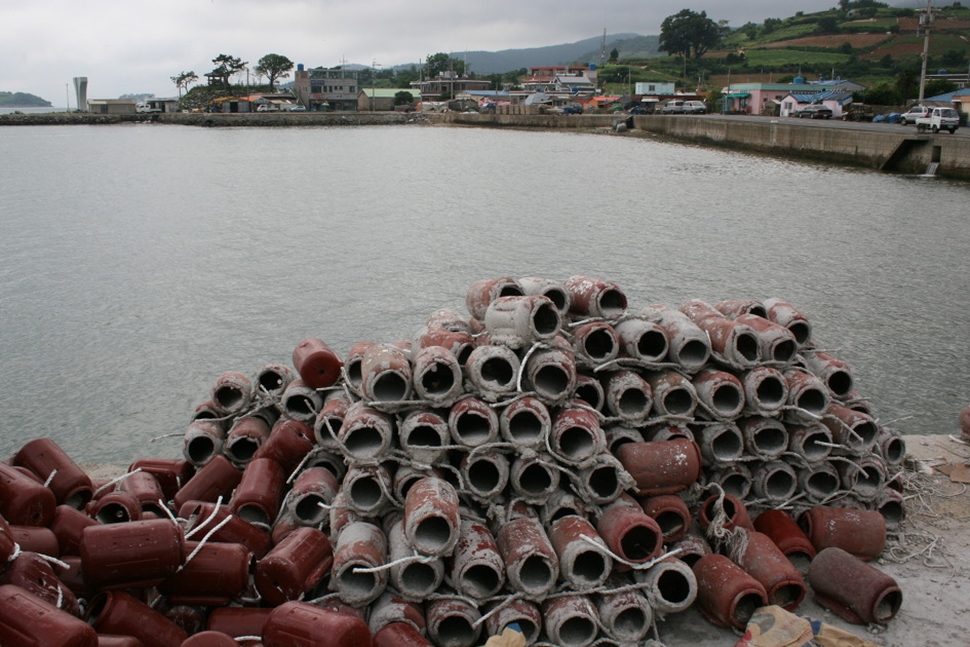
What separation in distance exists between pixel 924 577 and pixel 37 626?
602 centimetres

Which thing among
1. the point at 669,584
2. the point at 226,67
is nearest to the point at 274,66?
the point at 226,67

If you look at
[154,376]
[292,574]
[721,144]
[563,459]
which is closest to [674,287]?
[154,376]

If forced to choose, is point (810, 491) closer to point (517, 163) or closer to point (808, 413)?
point (808, 413)

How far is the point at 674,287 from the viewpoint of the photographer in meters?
17.2

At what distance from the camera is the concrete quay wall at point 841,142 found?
3369cm

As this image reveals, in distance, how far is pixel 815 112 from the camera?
60125mm

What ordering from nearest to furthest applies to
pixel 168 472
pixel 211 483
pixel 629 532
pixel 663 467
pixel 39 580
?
1. pixel 39 580
2. pixel 629 532
3. pixel 663 467
4. pixel 211 483
5. pixel 168 472

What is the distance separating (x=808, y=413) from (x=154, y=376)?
9774 millimetres

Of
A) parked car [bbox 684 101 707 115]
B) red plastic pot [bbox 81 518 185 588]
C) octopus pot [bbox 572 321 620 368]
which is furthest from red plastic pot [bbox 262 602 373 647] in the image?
parked car [bbox 684 101 707 115]

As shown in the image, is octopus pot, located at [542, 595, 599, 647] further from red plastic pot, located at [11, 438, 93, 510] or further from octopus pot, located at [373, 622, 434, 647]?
red plastic pot, located at [11, 438, 93, 510]

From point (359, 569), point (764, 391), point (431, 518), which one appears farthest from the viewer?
point (764, 391)

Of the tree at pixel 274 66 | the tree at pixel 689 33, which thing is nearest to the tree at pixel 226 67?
the tree at pixel 274 66

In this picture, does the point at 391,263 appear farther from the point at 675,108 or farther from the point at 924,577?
the point at 675,108

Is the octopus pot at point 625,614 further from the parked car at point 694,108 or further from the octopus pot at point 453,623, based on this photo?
the parked car at point 694,108
